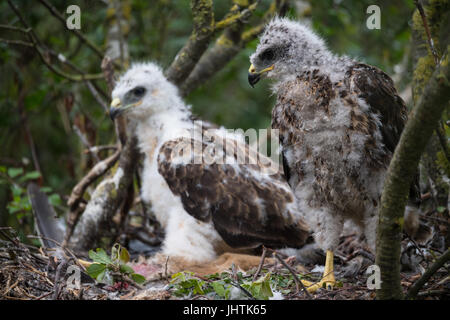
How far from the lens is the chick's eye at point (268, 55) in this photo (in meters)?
3.74

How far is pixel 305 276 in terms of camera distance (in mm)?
3768

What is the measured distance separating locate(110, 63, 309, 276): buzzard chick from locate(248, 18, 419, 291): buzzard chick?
28.4 inches

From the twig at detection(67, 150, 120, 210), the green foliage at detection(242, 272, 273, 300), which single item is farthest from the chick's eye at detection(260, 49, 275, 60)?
the twig at detection(67, 150, 120, 210)

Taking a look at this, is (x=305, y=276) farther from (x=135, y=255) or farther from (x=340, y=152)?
(x=135, y=255)

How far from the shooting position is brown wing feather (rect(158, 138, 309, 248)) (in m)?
4.30

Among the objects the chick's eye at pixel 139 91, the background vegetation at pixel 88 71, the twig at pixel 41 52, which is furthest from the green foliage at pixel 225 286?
the twig at pixel 41 52

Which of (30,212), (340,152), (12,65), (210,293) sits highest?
(12,65)

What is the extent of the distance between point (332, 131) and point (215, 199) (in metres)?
1.44

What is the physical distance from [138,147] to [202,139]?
29.6 inches

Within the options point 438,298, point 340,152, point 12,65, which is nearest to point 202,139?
point 340,152

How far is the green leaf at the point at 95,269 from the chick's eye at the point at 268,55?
6.37ft

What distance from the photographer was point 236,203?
4.31 metres

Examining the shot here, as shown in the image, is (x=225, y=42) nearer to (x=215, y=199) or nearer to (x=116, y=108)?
(x=116, y=108)

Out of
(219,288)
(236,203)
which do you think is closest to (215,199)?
(236,203)
